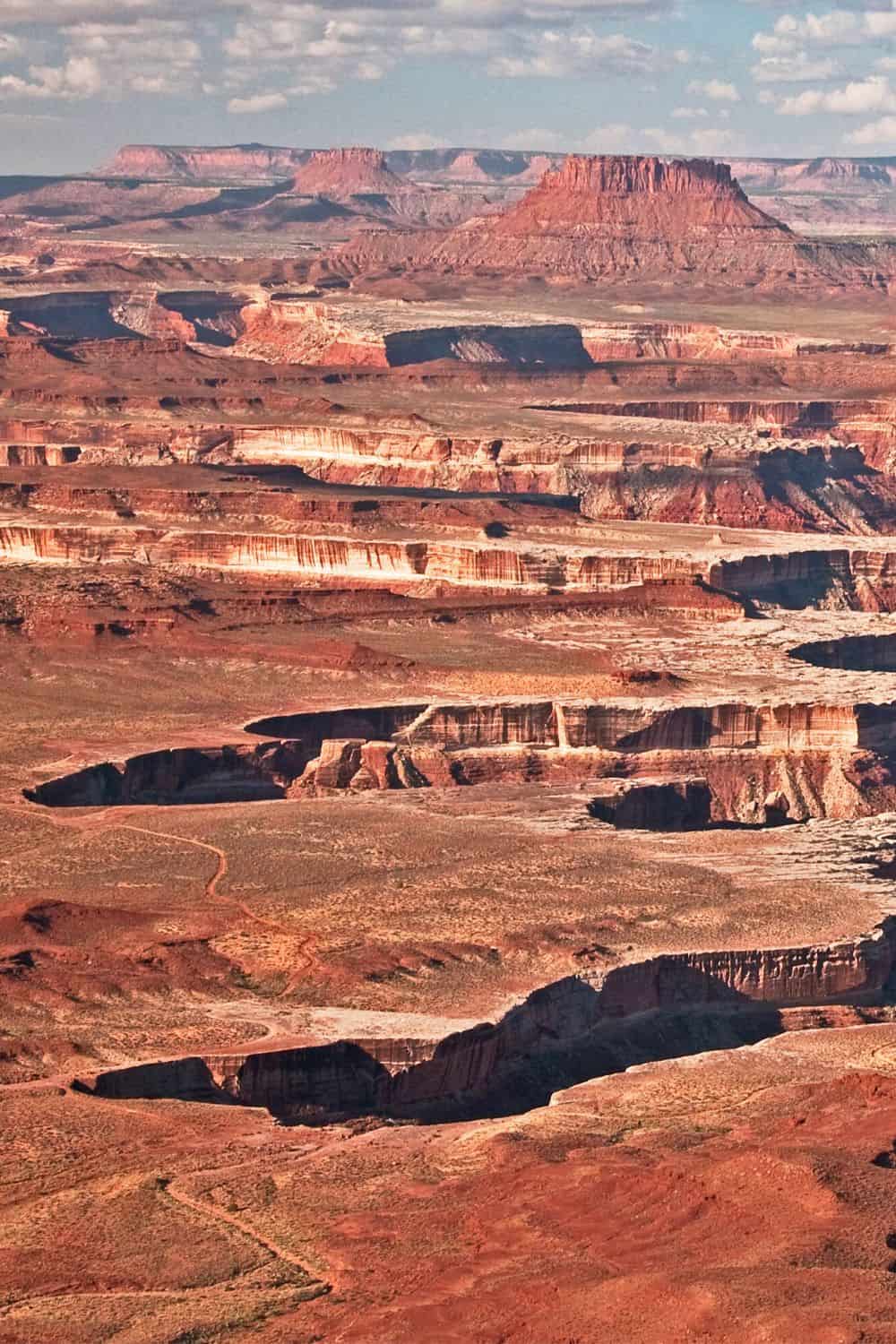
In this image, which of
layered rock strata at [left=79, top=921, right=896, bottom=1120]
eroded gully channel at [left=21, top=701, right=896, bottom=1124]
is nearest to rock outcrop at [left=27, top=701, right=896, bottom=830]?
eroded gully channel at [left=21, top=701, right=896, bottom=1124]

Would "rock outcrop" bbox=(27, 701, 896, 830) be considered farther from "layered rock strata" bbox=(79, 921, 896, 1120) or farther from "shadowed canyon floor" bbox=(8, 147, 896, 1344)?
"layered rock strata" bbox=(79, 921, 896, 1120)

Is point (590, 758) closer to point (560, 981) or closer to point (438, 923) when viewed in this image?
point (438, 923)

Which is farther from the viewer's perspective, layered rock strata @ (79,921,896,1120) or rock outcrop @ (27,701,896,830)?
rock outcrop @ (27,701,896,830)

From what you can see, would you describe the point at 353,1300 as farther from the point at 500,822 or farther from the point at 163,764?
the point at 163,764

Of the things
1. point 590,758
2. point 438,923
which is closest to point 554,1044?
point 438,923

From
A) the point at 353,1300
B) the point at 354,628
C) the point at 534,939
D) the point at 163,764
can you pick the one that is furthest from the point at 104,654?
the point at 353,1300

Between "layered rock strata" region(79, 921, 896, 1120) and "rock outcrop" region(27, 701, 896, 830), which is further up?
"rock outcrop" region(27, 701, 896, 830)

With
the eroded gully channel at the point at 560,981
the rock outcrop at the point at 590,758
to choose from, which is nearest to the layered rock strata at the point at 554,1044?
the eroded gully channel at the point at 560,981

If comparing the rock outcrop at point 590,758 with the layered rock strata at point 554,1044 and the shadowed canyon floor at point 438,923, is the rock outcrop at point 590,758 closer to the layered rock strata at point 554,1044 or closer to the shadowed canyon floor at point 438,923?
the shadowed canyon floor at point 438,923
